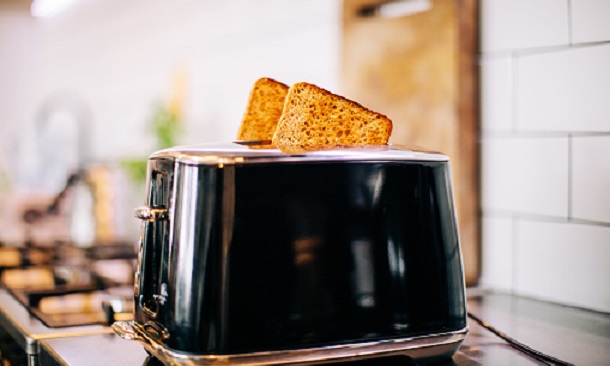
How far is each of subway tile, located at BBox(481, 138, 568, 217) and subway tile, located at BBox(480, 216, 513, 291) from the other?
3cm

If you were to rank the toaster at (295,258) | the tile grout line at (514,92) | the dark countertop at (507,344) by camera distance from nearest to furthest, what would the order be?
the toaster at (295,258)
the dark countertop at (507,344)
the tile grout line at (514,92)

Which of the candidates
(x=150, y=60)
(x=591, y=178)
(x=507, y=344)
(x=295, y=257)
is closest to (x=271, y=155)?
(x=295, y=257)

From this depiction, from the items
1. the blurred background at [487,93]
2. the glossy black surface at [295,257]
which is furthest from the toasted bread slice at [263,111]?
the blurred background at [487,93]

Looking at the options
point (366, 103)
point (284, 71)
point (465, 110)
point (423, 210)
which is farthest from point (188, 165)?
point (284, 71)

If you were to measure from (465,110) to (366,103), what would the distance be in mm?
265

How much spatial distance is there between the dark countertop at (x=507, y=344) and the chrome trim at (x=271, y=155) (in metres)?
0.20

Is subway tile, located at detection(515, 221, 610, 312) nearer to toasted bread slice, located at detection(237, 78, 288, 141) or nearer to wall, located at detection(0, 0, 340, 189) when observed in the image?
toasted bread slice, located at detection(237, 78, 288, 141)

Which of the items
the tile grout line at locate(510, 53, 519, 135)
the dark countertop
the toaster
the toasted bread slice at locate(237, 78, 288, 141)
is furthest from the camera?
the tile grout line at locate(510, 53, 519, 135)

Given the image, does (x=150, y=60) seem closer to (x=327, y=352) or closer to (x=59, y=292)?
(x=59, y=292)

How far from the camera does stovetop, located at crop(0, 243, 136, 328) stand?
1090mm

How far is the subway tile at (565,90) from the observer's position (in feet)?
3.37

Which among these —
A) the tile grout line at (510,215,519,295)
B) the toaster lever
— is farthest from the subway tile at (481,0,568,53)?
the toaster lever

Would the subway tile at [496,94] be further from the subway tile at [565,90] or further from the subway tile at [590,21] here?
the subway tile at [590,21]

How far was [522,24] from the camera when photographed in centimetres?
115
